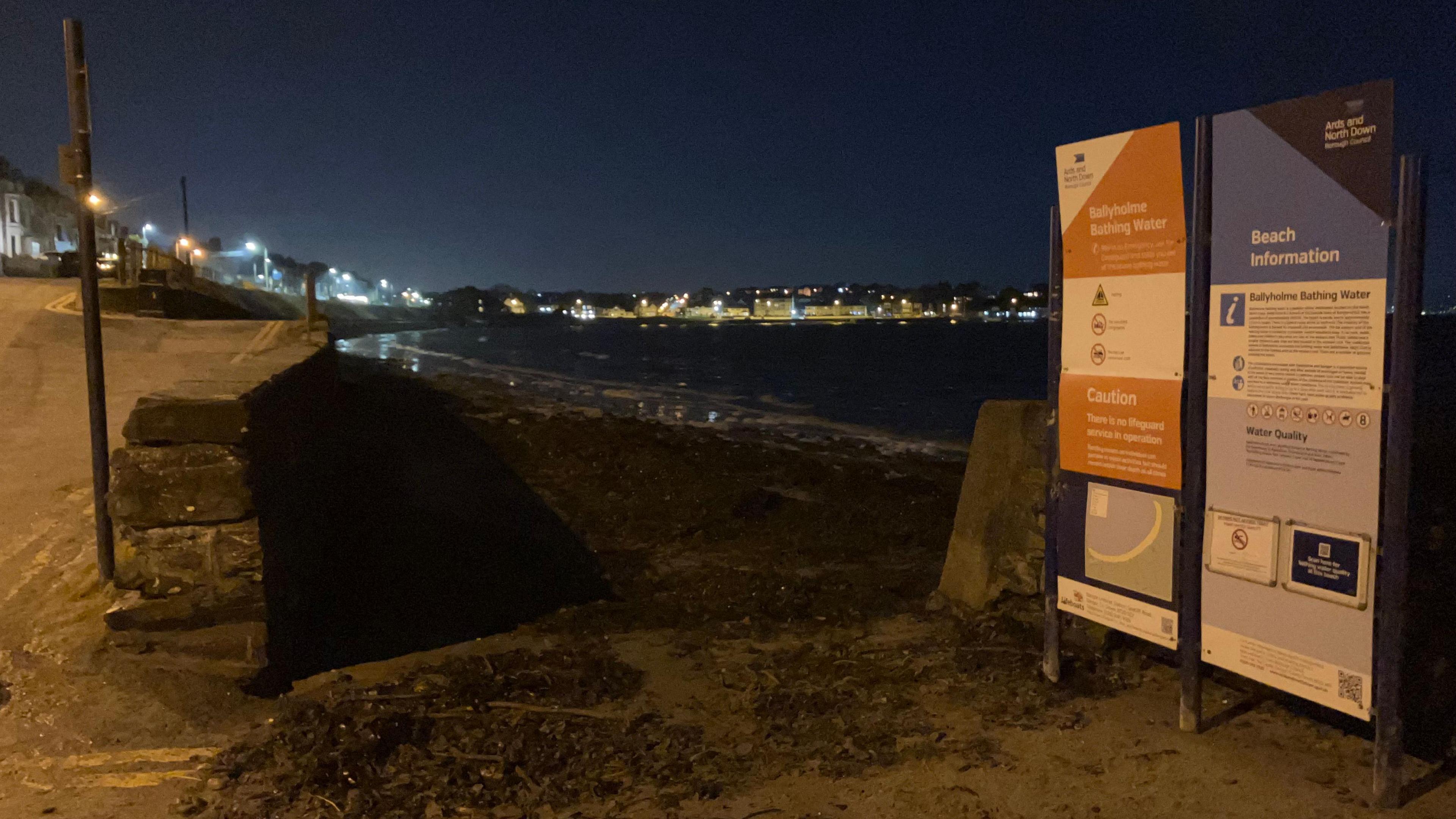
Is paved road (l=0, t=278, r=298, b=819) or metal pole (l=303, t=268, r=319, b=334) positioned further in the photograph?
metal pole (l=303, t=268, r=319, b=334)

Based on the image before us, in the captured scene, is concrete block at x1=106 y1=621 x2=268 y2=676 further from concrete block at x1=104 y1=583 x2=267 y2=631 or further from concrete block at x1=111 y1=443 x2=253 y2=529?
concrete block at x1=111 y1=443 x2=253 y2=529

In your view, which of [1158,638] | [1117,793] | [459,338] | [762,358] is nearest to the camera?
[1117,793]

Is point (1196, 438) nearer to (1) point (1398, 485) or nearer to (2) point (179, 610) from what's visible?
(1) point (1398, 485)

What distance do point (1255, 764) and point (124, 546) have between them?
553 cm

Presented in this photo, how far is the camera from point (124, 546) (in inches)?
196

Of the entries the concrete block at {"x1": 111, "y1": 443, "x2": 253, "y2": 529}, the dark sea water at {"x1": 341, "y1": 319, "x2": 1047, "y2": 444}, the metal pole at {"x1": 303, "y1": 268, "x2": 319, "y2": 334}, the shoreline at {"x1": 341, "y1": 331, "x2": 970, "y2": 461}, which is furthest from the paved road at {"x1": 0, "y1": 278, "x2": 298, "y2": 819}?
the dark sea water at {"x1": 341, "y1": 319, "x2": 1047, "y2": 444}

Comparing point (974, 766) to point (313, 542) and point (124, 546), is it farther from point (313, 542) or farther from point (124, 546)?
point (313, 542)

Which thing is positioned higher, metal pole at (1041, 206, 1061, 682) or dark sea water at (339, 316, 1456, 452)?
metal pole at (1041, 206, 1061, 682)

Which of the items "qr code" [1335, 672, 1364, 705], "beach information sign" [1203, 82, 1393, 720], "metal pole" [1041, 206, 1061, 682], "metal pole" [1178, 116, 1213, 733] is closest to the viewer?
"beach information sign" [1203, 82, 1393, 720]

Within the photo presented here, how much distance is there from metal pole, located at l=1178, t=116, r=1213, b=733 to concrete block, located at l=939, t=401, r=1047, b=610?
1266 mm

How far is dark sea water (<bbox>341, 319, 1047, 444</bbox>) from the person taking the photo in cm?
2969

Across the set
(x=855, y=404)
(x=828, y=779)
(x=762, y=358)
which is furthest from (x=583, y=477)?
(x=762, y=358)

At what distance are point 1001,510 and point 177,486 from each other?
187 inches

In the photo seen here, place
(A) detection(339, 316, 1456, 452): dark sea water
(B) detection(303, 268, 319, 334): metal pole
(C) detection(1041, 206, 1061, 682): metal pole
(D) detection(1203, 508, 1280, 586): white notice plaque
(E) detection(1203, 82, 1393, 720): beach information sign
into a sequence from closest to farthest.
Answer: (E) detection(1203, 82, 1393, 720): beach information sign → (D) detection(1203, 508, 1280, 586): white notice plaque → (C) detection(1041, 206, 1061, 682): metal pole → (B) detection(303, 268, 319, 334): metal pole → (A) detection(339, 316, 1456, 452): dark sea water
